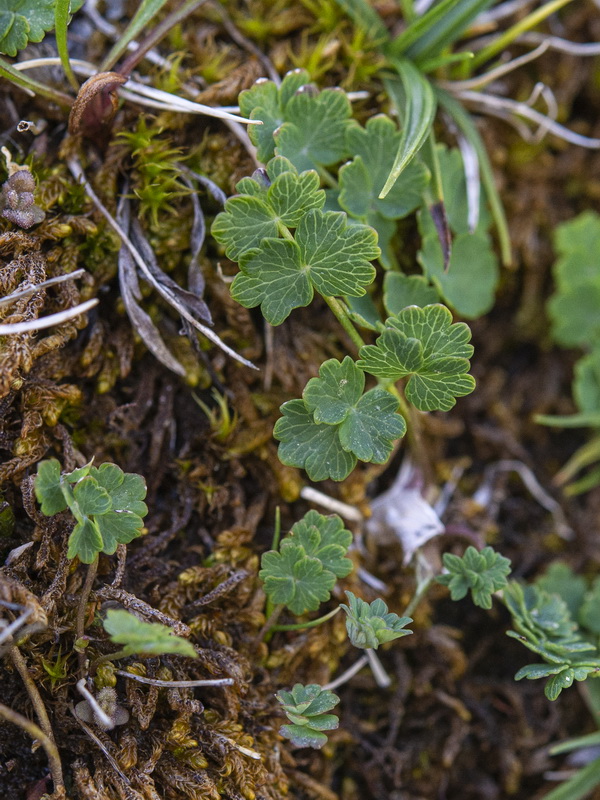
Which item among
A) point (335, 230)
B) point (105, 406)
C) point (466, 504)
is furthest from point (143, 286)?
point (466, 504)

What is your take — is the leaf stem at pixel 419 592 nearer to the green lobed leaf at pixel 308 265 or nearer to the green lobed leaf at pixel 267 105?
the green lobed leaf at pixel 308 265

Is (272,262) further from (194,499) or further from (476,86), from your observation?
(476,86)

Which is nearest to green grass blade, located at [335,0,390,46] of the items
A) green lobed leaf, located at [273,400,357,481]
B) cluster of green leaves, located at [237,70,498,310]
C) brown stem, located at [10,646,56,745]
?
cluster of green leaves, located at [237,70,498,310]

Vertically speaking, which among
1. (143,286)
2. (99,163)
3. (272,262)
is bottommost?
(143,286)

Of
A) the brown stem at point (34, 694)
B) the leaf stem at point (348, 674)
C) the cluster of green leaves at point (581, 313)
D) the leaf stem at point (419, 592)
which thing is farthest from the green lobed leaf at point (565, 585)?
the brown stem at point (34, 694)

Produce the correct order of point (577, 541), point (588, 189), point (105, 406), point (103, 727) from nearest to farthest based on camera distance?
point (103, 727) < point (105, 406) < point (577, 541) < point (588, 189)

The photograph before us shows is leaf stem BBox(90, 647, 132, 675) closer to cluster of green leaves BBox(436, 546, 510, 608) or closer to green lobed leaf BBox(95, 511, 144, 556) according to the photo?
green lobed leaf BBox(95, 511, 144, 556)

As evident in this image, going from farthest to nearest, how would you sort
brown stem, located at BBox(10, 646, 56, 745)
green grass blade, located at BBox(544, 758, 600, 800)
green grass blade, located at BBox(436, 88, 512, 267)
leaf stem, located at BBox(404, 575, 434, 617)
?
1. green grass blade, located at BBox(436, 88, 512, 267)
2. green grass blade, located at BBox(544, 758, 600, 800)
3. leaf stem, located at BBox(404, 575, 434, 617)
4. brown stem, located at BBox(10, 646, 56, 745)
